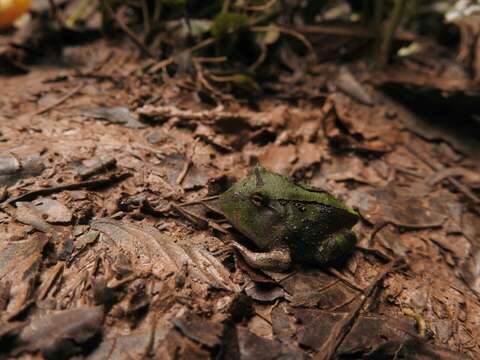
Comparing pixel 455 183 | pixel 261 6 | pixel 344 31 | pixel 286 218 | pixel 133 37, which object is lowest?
pixel 455 183

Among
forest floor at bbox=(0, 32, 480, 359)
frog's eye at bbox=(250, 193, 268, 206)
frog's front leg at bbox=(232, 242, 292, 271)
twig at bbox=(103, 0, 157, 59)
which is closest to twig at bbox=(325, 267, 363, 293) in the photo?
forest floor at bbox=(0, 32, 480, 359)

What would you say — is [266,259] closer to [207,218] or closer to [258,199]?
[258,199]

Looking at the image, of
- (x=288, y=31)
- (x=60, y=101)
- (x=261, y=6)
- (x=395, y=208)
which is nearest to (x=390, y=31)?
(x=288, y=31)

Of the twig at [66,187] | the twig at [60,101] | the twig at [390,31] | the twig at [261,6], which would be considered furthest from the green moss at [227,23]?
the twig at [66,187]

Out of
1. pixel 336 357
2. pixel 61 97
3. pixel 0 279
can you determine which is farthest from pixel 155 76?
pixel 336 357

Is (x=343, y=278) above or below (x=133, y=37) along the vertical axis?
below

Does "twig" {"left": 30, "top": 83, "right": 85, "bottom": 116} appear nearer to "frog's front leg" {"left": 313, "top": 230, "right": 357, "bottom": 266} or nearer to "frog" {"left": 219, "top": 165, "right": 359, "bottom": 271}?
"frog" {"left": 219, "top": 165, "right": 359, "bottom": 271}

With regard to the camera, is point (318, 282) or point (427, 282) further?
point (427, 282)

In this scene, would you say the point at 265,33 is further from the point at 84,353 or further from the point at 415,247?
the point at 84,353
